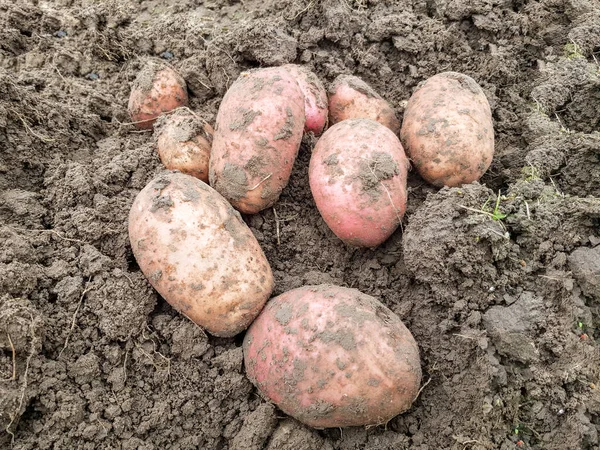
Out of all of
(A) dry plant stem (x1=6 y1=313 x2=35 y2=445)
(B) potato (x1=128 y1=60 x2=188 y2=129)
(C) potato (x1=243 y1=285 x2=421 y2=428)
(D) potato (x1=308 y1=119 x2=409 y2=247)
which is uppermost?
(B) potato (x1=128 y1=60 x2=188 y2=129)

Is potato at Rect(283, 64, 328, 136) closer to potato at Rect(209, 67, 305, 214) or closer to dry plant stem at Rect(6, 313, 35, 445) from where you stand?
potato at Rect(209, 67, 305, 214)

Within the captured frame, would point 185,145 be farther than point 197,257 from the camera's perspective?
Yes

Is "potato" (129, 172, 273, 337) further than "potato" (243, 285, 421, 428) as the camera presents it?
Yes

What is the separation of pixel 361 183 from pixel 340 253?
14.8 inches

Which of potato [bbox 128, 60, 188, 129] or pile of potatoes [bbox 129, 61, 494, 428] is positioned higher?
potato [bbox 128, 60, 188, 129]

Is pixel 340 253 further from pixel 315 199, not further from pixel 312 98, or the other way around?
pixel 312 98

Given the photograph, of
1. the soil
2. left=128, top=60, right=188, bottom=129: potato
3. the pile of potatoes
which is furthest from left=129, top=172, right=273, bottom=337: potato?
left=128, top=60, right=188, bottom=129: potato

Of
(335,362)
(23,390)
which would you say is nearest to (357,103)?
(335,362)

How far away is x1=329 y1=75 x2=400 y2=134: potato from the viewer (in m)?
2.23

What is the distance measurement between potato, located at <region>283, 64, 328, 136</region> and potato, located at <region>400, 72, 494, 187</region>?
39 cm

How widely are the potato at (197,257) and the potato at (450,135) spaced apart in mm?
856

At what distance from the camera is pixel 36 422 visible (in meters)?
1.61

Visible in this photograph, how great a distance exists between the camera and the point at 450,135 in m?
2.00

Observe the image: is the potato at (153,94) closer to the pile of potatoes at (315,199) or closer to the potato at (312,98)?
the pile of potatoes at (315,199)
